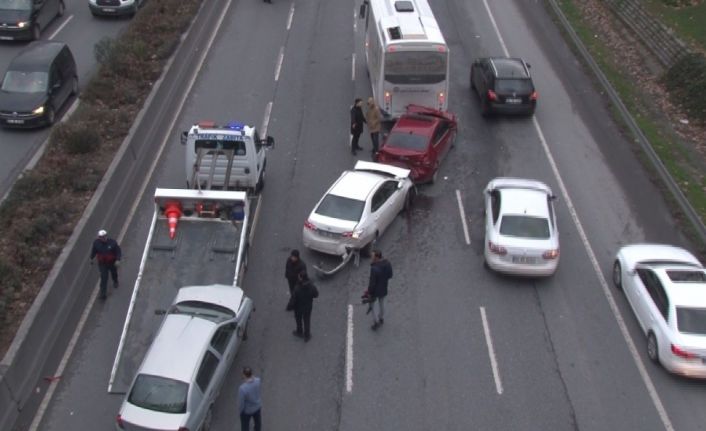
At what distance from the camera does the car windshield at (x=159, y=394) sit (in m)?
13.9

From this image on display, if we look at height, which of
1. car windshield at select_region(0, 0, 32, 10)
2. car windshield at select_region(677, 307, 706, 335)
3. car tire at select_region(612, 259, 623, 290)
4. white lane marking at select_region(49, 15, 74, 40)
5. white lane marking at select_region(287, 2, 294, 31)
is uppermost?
car windshield at select_region(677, 307, 706, 335)

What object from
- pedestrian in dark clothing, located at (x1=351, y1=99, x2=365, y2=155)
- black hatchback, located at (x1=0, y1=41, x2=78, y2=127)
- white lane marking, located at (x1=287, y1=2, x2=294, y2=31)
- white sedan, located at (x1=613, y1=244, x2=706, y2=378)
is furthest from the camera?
white lane marking, located at (x1=287, y1=2, x2=294, y2=31)

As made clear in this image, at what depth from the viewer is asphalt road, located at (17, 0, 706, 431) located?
1577 cm

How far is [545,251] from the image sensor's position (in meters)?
19.0

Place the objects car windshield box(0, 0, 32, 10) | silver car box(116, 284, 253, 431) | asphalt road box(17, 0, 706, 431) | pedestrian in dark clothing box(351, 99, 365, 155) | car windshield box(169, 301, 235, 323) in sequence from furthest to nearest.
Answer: car windshield box(0, 0, 32, 10) → pedestrian in dark clothing box(351, 99, 365, 155) → car windshield box(169, 301, 235, 323) → asphalt road box(17, 0, 706, 431) → silver car box(116, 284, 253, 431)

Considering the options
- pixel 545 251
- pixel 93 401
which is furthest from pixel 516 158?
pixel 93 401

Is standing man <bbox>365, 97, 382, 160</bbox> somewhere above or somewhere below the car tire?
below

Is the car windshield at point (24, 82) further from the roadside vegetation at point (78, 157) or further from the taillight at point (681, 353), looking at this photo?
the taillight at point (681, 353)

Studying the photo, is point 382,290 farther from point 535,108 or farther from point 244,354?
point 535,108

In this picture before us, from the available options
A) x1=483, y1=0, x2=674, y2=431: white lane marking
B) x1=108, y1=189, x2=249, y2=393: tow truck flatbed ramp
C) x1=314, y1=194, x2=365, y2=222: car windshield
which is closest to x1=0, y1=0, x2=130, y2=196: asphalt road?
x1=108, y1=189, x2=249, y2=393: tow truck flatbed ramp

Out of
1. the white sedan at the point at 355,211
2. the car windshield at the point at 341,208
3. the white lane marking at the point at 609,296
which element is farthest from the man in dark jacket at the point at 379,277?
the white lane marking at the point at 609,296

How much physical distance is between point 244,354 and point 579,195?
10966 mm

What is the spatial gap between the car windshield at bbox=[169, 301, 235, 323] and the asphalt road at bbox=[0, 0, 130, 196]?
339 inches

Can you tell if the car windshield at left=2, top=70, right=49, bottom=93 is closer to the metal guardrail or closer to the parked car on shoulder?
the parked car on shoulder
